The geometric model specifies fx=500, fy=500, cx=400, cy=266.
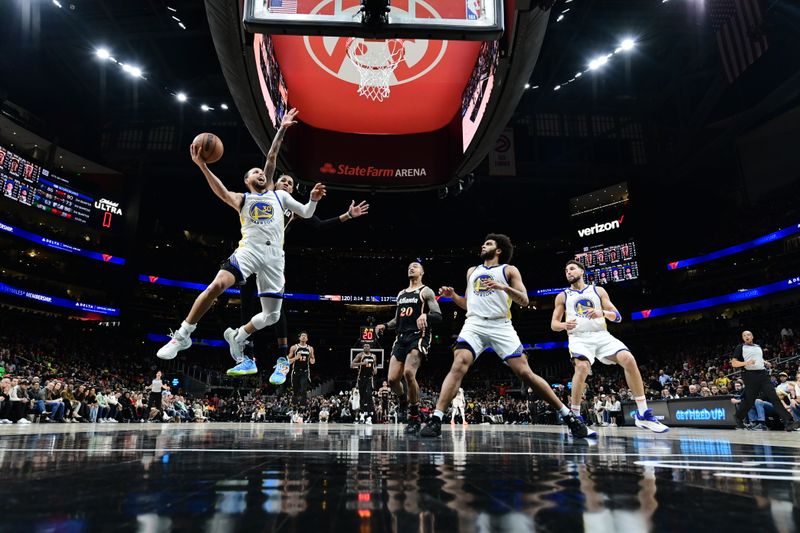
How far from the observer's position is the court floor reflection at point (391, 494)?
47.1 inches

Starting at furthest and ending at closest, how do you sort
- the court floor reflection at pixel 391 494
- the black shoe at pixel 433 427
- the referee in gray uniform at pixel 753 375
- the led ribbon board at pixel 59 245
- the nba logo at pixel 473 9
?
the led ribbon board at pixel 59 245, the referee in gray uniform at pixel 753 375, the nba logo at pixel 473 9, the black shoe at pixel 433 427, the court floor reflection at pixel 391 494

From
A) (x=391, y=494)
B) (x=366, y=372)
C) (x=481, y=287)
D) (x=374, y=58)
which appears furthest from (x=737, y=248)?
(x=391, y=494)

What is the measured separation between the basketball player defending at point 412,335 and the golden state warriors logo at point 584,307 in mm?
1683

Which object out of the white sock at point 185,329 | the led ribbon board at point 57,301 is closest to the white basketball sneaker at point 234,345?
the white sock at point 185,329

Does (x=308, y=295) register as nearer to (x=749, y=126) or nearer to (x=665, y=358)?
(x=665, y=358)

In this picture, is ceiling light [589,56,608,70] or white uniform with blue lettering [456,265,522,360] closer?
white uniform with blue lettering [456,265,522,360]

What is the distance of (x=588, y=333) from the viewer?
602cm

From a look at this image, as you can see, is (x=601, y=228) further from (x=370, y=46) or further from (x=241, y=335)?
(x=241, y=335)

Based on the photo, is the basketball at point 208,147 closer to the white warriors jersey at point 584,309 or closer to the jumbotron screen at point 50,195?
the white warriors jersey at point 584,309

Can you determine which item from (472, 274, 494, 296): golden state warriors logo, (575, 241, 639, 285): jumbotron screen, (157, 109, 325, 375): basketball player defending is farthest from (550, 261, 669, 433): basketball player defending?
(575, 241, 639, 285): jumbotron screen

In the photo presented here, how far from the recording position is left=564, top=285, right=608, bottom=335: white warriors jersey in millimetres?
5980

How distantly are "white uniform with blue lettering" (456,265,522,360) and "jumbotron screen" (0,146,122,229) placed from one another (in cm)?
2447

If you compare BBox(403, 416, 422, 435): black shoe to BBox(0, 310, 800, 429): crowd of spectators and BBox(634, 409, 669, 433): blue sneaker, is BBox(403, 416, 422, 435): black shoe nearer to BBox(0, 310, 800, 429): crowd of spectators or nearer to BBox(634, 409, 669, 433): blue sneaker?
BBox(634, 409, 669, 433): blue sneaker

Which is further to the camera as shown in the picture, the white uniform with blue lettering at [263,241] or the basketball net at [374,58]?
the basketball net at [374,58]
